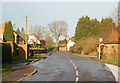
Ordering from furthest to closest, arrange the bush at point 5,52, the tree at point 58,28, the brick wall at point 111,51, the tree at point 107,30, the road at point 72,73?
the tree at point 58,28 → the tree at point 107,30 → the brick wall at point 111,51 → the bush at point 5,52 → the road at point 72,73

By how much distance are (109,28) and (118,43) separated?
3121cm

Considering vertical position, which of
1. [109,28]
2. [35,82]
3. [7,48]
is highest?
[109,28]

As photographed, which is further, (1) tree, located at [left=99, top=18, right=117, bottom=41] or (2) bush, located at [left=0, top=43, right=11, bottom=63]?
(1) tree, located at [left=99, top=18, right=117, bottom=41]

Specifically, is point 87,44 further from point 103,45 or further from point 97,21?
point 97,21

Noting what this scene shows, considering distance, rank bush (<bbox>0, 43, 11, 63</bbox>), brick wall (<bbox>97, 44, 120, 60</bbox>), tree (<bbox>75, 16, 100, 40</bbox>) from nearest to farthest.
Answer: bush (<bbox>0, 43, 11, 63</bbox>) → brick wall (<bbox>97, 44, 120, 60</bbox>) → tree (<bbox>75, 16, 100, 40</bbox>)

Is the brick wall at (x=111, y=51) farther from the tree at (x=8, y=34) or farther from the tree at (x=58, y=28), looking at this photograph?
the tree at (x=58, y=28)

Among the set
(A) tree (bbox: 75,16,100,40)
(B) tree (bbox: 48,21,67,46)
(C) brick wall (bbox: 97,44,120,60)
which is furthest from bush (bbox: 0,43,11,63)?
(B) tree (bbox: 48,21,67,46)

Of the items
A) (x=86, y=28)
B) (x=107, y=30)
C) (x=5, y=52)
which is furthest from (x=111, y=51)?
(x=86, y=28)

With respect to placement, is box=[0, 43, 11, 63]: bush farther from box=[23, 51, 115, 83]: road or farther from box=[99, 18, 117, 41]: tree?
box=[99, 18, 117, 41]: tree

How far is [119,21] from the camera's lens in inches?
1924

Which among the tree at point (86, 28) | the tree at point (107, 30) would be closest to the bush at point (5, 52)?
the tree at point (107, 30)

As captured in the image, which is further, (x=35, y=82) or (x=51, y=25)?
(x=51, y=25)

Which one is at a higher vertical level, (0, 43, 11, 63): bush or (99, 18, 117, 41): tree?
(99, 18, 117, 41): tree

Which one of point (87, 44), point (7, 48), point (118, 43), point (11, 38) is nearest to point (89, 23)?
point (87, 44)
